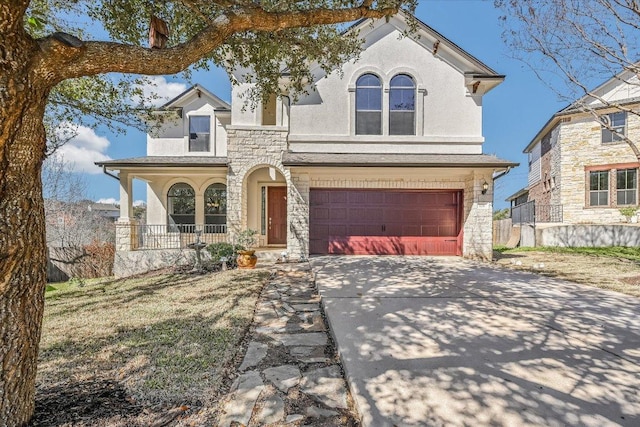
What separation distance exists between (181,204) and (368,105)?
9.22m

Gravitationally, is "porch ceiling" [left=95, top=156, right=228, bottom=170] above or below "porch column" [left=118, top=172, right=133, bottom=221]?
above

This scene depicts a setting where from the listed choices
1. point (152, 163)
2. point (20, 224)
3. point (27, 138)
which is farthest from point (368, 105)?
point (20, 224)

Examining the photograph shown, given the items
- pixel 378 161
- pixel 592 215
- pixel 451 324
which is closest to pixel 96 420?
pixel 451 324

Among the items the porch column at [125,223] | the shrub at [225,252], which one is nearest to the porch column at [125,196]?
the porch column at [125,223]

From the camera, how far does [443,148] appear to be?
10.3 metres

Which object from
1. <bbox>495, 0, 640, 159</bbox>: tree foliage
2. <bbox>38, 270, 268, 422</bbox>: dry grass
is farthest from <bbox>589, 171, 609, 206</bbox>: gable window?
<bbox>38, 270, 268, 422</bbox>: dry grass

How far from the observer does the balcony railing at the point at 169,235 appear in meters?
11.4

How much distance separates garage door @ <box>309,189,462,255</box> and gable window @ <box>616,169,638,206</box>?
11.7 meters

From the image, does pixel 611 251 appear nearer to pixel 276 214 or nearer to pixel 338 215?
pixel 338 215

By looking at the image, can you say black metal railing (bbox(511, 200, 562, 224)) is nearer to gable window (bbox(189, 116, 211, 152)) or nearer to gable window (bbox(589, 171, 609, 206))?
gable window (bbox(589, 171, 609, 206))

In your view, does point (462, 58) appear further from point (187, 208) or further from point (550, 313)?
point (187, 208)

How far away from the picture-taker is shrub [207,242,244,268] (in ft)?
29.1

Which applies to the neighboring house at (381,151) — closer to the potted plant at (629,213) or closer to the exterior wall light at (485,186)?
the exterior wall light at (485,186)

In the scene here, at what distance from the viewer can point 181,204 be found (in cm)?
1367
